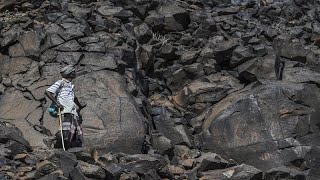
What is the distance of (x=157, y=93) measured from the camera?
16.3 m

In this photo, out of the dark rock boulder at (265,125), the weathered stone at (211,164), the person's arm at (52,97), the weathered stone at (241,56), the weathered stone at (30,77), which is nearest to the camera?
the person's arm at (52,97)

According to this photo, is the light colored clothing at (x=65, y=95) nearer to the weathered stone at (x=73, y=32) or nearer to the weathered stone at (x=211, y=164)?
the weathered stone at (x=211, y=164)

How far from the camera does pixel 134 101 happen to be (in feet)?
44.0

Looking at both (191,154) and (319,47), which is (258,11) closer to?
(319,47)

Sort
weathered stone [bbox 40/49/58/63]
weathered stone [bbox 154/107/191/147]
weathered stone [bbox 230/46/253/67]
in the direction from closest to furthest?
weathered stone [bbox 154/107/191/147], weathered stone [bbox 40/49/58/63], weathered stone [bbox 230/46/253/67]

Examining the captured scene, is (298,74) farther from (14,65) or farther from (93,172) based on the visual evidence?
(93,172)

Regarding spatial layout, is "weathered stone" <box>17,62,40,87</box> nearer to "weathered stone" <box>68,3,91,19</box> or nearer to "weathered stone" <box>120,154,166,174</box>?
"weathered stone" <box>68,3,91,19</box>

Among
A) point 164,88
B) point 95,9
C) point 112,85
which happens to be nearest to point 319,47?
point 164,88

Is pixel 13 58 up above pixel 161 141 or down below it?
above

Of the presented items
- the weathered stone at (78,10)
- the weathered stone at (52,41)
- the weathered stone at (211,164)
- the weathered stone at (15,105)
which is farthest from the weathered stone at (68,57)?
the weathered stone at (211,164)

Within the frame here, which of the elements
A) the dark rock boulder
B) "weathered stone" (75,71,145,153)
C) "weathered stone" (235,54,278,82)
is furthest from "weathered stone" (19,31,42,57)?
"weathered stone" (235,54,278,82)

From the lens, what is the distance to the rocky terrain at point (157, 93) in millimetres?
10875

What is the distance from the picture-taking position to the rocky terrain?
1088 cm

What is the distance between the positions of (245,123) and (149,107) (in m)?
2.96
